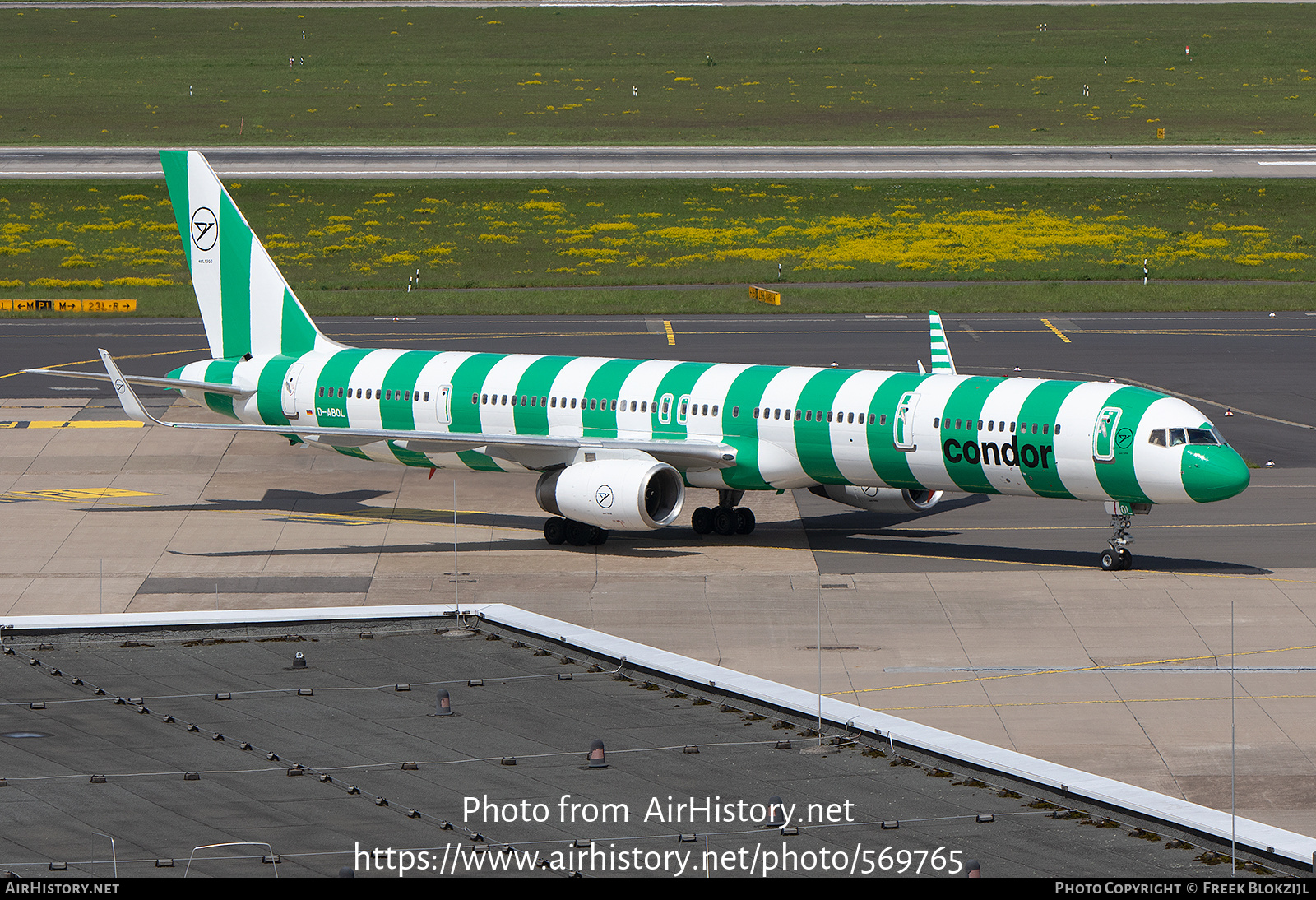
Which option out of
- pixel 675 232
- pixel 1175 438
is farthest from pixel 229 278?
pixel 675 232

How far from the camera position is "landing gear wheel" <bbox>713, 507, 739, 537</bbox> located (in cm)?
4922

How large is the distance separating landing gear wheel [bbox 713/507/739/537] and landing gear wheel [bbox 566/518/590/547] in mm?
3810

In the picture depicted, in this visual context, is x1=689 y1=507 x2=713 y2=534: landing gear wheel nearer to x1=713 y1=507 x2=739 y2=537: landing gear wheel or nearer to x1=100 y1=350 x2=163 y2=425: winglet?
x1=713 y1=507 x2=739 y2=537: landing gear wheel

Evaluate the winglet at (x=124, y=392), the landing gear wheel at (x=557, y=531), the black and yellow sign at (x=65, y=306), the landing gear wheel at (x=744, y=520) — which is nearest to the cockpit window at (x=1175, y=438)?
the landing gear wheel at (x=744, y=520)

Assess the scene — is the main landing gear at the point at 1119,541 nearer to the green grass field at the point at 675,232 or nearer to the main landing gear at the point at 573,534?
the main landing gear at the point at 573,534

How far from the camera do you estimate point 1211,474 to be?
42375 millimetres

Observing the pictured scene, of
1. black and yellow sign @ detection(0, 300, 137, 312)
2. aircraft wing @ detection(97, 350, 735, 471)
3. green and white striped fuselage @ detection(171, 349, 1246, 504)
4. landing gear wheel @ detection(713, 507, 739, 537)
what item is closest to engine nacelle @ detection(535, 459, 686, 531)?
aircraft wing @ detection(97, 350, 735, 471)

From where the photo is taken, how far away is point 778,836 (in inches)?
632

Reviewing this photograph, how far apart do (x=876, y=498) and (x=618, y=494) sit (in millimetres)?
8131

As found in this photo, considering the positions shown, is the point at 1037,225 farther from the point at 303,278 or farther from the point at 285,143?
the point at 285,143

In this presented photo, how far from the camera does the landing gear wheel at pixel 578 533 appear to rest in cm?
4775

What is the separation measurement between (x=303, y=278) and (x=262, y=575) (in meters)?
62.2

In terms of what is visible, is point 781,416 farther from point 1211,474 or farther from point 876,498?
point 1211,474

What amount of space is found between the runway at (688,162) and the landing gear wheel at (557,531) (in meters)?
85.4
